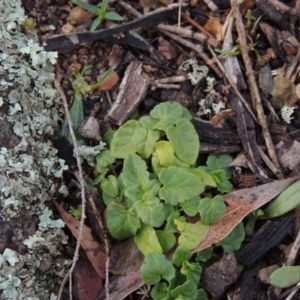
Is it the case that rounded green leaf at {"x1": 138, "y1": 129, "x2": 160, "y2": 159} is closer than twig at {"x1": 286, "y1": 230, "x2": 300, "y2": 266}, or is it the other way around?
twig at {"x1": 286, "y1": 230, "x2": 300, "y2": 266}

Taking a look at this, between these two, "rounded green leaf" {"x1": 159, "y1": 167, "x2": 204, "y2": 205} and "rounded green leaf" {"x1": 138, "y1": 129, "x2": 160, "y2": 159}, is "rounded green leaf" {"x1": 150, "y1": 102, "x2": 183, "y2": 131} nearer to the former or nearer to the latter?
"rounded green leaf" {"x1": 138, "y1": 129, "x2": 160, "y2": 159}

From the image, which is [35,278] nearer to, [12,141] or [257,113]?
[12,141]

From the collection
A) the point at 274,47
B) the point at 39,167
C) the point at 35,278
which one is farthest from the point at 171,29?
the point at 35,278

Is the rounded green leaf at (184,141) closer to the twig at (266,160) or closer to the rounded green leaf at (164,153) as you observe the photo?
the rounded green leaf at (164,153)

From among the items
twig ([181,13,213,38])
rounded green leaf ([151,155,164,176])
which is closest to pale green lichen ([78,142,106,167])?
rounded green leaf ([151,155,164,176])

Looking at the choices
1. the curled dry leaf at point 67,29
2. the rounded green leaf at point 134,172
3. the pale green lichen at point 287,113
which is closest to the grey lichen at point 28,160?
the curled dry leaf at point 67,29

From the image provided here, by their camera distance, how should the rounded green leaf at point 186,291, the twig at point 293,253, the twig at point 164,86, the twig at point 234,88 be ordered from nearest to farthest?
the rounded green leaf at point 186,291, the twig at point 293,253, the twig at point 234,88, the twig at point 164,86

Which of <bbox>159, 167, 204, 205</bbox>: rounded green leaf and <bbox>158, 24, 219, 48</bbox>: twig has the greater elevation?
<bbox>158, 24, 219, 48</bbox>: twig
